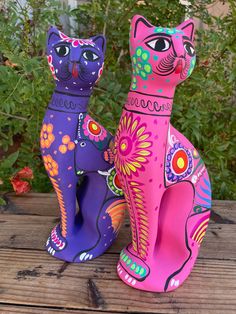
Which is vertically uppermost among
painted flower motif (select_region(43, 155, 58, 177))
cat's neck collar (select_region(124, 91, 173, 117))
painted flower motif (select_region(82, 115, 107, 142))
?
cat's neck collar (select_region(124, 91, 173, 117))

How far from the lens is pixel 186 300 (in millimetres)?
613

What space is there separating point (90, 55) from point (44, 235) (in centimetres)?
42

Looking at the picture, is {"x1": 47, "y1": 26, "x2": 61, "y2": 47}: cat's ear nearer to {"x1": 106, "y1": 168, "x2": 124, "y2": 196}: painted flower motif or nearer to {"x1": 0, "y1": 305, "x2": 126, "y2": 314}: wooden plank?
{"x1": 106, "y1": 168, "x2": 124, "y2": 196}: painted flower motif

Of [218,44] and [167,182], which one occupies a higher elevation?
[218,44]

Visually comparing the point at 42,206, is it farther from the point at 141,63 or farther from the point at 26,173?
the point at 141,63

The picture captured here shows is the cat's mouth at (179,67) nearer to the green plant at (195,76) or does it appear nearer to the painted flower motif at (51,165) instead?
the painted flower motif at (51,165)

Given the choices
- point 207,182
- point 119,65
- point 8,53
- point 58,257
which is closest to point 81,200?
point 58,257

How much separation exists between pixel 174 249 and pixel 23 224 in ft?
1.24

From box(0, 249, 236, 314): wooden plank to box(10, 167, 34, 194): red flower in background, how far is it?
0.28 meters

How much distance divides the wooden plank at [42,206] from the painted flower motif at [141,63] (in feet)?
1.57

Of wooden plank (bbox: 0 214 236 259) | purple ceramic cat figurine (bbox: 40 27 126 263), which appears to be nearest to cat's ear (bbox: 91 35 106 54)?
purple ceramic cat figurine (bbox: 40 27 126 263)

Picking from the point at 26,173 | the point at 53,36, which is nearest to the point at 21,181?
the point at 26,173

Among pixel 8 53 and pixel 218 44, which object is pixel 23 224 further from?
pixel 218 44

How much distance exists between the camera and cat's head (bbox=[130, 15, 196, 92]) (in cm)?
51
